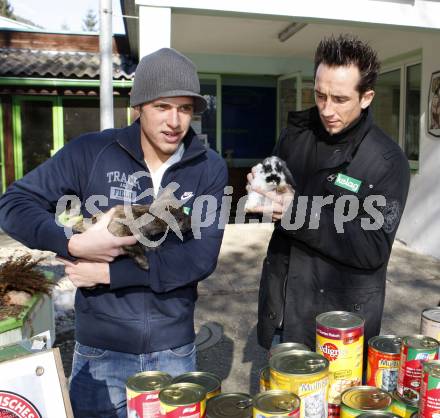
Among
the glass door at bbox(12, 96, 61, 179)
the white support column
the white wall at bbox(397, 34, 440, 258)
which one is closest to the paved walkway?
the white wall at bbox(397, 34, 440, 258)

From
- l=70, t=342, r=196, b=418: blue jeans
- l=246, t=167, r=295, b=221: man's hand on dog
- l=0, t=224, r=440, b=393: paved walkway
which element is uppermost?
l=246, t=167, r=295, b=221: man's hand on dog

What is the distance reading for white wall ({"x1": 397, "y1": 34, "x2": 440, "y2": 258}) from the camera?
7062 millimetres

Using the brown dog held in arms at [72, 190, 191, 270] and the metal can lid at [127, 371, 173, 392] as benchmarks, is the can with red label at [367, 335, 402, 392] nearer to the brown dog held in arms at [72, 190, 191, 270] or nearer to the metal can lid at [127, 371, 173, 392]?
the metal can lid at [127, 371, 173, 392]

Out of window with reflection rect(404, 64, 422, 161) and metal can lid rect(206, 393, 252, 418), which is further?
window with reflection rect(404, 64, 422, 161)

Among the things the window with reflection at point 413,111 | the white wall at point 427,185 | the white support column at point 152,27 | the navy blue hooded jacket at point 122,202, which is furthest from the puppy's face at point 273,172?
the window with reflection at point 413,111

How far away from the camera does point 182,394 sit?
1281 millimetres

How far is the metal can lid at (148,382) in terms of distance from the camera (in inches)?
52.8

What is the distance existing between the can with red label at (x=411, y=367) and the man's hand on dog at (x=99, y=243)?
93 cm

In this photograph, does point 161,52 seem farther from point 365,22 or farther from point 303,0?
point 365,22

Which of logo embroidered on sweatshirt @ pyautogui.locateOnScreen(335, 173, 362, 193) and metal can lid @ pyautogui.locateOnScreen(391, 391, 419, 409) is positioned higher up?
logo embroidered on sweatshirt @ pyautogui.locateOnScreen(335, 173, 362, 193)

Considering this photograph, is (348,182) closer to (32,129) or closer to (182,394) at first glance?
(182,394)

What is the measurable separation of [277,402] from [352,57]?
140 centimetres

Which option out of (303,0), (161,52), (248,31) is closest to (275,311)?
(161,52)

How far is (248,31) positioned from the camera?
26.0 feet
